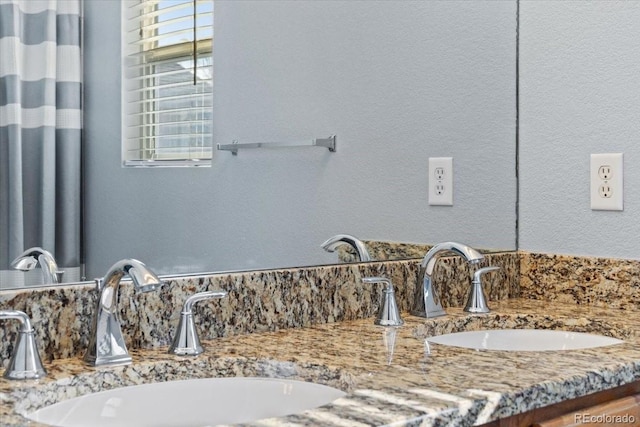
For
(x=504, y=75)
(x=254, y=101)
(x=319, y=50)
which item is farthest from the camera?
(x=504, y=75)

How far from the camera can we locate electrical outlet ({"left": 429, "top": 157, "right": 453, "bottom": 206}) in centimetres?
190

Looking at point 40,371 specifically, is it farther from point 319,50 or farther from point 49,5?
point 319,50

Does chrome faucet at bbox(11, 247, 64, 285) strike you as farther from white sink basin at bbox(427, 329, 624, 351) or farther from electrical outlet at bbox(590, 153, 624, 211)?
electrical outlet at bbox(590, 153, 624, 211)

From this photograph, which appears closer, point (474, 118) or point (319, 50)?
point (319, 50)

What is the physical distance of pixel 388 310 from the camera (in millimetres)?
1610

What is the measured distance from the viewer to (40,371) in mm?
1141

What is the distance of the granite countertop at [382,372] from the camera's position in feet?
3.25

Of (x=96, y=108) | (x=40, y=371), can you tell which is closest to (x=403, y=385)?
(x=40, y=371)

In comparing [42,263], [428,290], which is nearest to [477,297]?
[428,290]

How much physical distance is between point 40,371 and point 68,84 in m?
0.42

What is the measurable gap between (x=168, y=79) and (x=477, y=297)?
0.82 meters

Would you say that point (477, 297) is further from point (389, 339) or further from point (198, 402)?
point (198, 402)

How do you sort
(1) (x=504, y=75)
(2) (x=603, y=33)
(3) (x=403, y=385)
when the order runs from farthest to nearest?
(1) (x=504, y=75), (2) (x=603, y=33), (3) (x=403, y=385)

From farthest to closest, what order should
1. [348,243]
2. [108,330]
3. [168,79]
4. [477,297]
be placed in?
[477,297] → [348,243] → [168,79] → [108,330]
